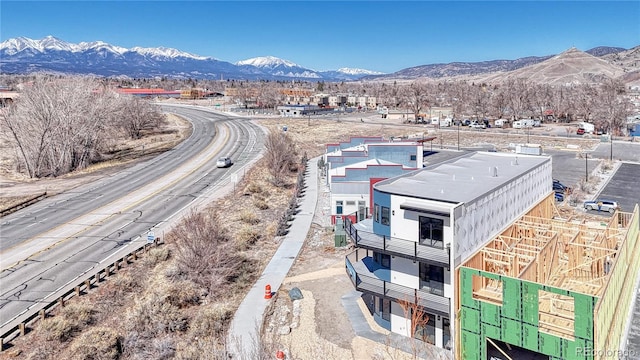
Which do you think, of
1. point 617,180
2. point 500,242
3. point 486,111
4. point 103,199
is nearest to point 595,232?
point 500,242

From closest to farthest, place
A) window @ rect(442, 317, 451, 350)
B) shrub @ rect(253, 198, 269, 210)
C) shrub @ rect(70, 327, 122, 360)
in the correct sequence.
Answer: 1. shrub @ rect(70, 327, 122, 360)
2. window @ rect(442, 317, 451, 350)
3. shrub @ rect(253, 198, 269, 210)

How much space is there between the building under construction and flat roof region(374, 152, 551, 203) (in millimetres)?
2996

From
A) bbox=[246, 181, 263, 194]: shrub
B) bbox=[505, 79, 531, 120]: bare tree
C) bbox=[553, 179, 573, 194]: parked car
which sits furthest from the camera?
bbox=[505, 79, 531, 120]: bare tree

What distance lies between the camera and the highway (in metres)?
30.6

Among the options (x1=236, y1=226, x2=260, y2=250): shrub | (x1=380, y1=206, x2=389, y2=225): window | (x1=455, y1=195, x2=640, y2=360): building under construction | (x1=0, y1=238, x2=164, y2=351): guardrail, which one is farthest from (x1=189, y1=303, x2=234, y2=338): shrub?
(x1=455, y1=195, x2=640, y2=360): building under construction

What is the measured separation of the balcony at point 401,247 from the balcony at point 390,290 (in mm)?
1685

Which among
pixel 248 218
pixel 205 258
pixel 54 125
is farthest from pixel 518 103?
pixel 205 258

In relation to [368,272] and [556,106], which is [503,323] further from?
[556,106]

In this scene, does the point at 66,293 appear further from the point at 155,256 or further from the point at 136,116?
the point at 136,116

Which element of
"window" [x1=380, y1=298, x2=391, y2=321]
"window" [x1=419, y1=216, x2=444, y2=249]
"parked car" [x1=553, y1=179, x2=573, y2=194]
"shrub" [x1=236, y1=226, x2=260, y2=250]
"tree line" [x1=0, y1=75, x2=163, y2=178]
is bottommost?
"window" [x1=380, y1=298, x2=391, y2=321]

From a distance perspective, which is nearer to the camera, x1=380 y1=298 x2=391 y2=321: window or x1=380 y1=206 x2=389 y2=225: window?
x1=380 y1=298 x2=391 y2=321: window

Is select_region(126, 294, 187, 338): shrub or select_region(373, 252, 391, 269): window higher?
select_region(373, 252, 391, 269): window

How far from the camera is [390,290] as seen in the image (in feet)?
76.2

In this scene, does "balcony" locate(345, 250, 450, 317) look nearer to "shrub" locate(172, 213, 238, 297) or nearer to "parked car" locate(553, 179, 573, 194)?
"shrub" locate(172, 213, 238, 297)
